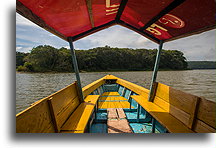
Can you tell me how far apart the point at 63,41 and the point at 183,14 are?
2.02m

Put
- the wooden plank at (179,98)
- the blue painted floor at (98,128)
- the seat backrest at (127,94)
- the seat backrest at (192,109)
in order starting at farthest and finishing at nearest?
1. the seat backrest at (127,94)
2. the blue painted floor at (98,128)
3. the wooden plank at (179,98)
4. the seat backrest at (192,109)

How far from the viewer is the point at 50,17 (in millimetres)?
1419

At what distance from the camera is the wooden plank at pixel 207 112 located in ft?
4.10

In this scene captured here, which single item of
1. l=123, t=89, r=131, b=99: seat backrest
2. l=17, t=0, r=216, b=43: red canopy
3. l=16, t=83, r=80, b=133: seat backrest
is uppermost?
l=17, t=0, r=216, b=43: red canopy

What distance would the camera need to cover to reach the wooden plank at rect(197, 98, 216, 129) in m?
1.25

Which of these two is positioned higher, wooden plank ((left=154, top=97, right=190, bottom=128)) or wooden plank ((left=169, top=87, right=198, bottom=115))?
wooden plank ((left=169, top=87, right=198, bottom=115))

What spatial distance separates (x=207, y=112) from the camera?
1304 mm

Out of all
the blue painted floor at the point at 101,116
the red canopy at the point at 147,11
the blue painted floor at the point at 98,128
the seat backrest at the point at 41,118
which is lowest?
the blue painted floor at the point at 98,128

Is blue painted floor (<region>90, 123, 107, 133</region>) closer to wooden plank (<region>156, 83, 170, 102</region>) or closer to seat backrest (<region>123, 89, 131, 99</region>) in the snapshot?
wooden plank (<region>156, 83, 170, 102</region>)

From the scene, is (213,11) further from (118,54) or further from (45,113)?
(118,54)

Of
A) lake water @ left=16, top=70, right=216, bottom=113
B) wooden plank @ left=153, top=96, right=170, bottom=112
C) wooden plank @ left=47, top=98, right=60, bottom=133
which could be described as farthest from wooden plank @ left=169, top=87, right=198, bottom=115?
lake water @ left=16, top=70, right=216, bottom=113

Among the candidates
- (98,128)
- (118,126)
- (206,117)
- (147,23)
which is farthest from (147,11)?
(98,128)

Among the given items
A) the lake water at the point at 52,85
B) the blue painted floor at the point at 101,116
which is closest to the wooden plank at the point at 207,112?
the blue painted floor at the point at 101,116

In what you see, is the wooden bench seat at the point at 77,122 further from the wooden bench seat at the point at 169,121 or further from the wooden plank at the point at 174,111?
the wooden plank at the point at 174,111
